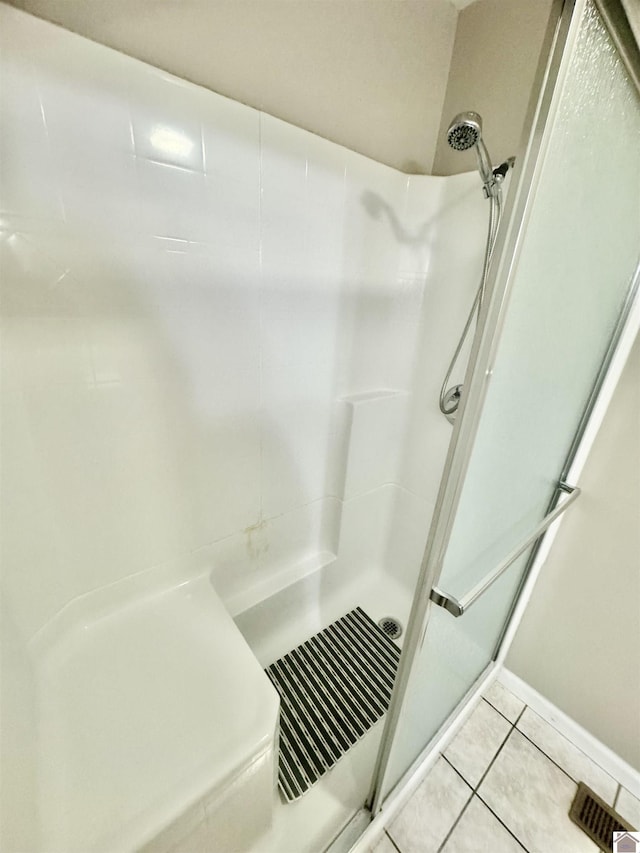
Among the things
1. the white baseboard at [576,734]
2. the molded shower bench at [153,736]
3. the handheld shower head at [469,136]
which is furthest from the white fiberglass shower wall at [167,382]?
the white baseboard at [576,734]

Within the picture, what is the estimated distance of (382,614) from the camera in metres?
1.53

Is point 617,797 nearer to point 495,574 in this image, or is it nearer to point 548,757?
point 548,757

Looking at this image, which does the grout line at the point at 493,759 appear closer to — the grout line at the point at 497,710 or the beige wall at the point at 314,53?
the grout line at the point at 497,710

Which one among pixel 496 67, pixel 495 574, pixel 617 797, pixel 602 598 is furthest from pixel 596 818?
pixel 496 67

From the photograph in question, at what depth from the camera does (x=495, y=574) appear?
755 millimetres

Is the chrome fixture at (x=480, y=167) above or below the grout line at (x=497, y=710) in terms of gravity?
above

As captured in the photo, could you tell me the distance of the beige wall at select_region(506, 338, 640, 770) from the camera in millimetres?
960

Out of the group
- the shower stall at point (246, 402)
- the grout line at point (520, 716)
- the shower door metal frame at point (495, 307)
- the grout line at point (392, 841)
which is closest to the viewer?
the shower door metal frame at point (495, 307)

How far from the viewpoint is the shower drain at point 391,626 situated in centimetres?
144

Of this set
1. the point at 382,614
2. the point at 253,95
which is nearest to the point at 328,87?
the point at 253,95

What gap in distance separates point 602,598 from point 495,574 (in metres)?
0.62

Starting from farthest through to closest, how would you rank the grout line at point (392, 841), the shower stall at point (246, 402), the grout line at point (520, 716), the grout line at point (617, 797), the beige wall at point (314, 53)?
the grout line at point (520, 716)
the grout line at point (617, 797)
the grout line at point (392, 841)
the beige wall at point (314, 53)
the shower stall at point (246, 402)

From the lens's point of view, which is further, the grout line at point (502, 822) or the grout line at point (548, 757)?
the grout line at point (548, 757)

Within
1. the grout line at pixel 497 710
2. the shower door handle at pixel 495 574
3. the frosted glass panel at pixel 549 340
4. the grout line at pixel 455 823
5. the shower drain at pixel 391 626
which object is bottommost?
the grout line at pixel 497 710
